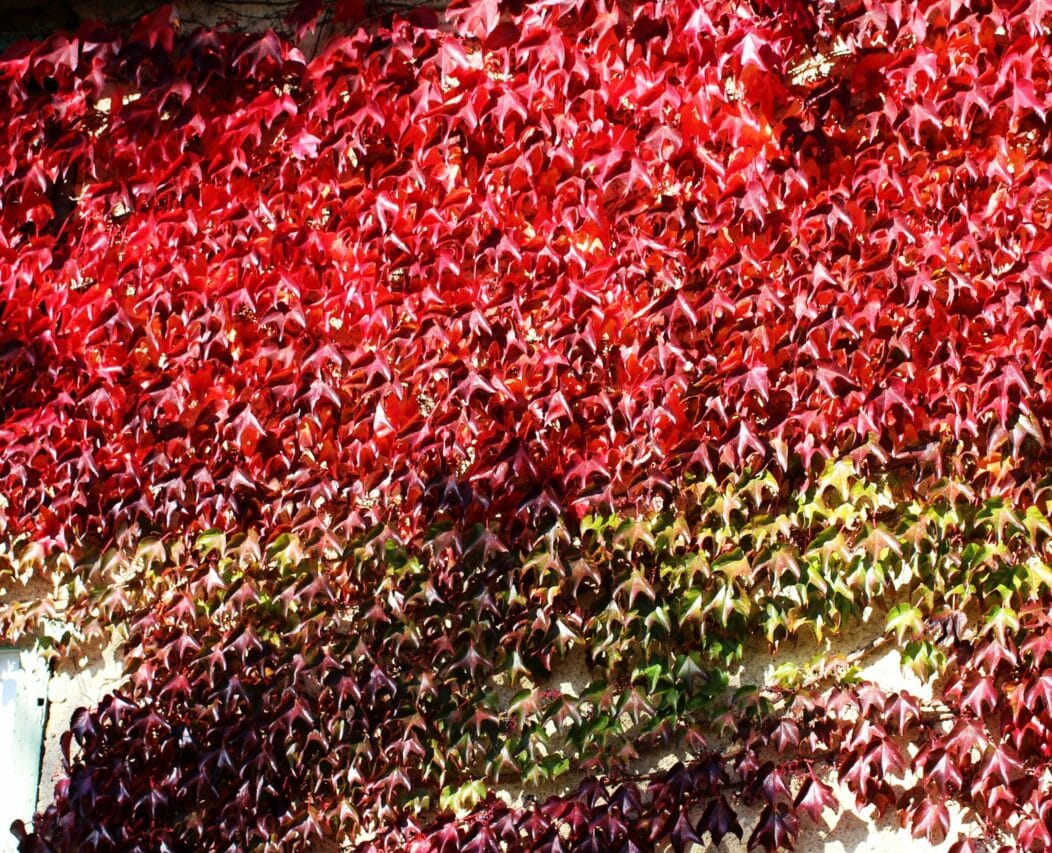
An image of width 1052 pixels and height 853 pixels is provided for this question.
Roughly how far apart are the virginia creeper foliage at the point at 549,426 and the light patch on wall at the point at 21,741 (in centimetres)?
13

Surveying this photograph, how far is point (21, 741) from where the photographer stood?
11.1 feet

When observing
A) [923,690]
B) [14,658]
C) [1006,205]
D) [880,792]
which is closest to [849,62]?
[1006,205]

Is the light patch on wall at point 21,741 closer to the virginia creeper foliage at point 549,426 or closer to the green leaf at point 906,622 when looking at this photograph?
the virginia creeper foliage at point 549,426

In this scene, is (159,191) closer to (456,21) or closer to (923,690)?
(456,21)

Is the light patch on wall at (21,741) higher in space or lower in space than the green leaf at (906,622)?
lower

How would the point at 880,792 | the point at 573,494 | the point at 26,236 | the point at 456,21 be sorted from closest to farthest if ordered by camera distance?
1. the point at 880,792
2. the point at 573,494
3. the point at 456,21
4. the point at 26,236

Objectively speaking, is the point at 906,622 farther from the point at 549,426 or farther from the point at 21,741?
the point at 21,741

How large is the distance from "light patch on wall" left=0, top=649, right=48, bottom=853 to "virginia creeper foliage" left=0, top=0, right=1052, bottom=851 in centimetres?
13

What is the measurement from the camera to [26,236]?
363 centimetres

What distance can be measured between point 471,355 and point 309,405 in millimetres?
475

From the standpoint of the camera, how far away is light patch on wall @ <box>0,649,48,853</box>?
338 cm

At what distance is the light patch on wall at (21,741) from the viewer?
3383mm

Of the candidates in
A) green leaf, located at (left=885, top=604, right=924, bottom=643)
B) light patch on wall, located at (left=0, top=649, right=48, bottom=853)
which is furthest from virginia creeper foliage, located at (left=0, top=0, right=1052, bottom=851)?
light patch on wall, located at (left=0, top=649, right=48, bottom=853)

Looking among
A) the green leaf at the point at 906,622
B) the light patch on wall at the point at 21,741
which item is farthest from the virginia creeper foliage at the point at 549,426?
the light patch on wall at the point at 21,741
